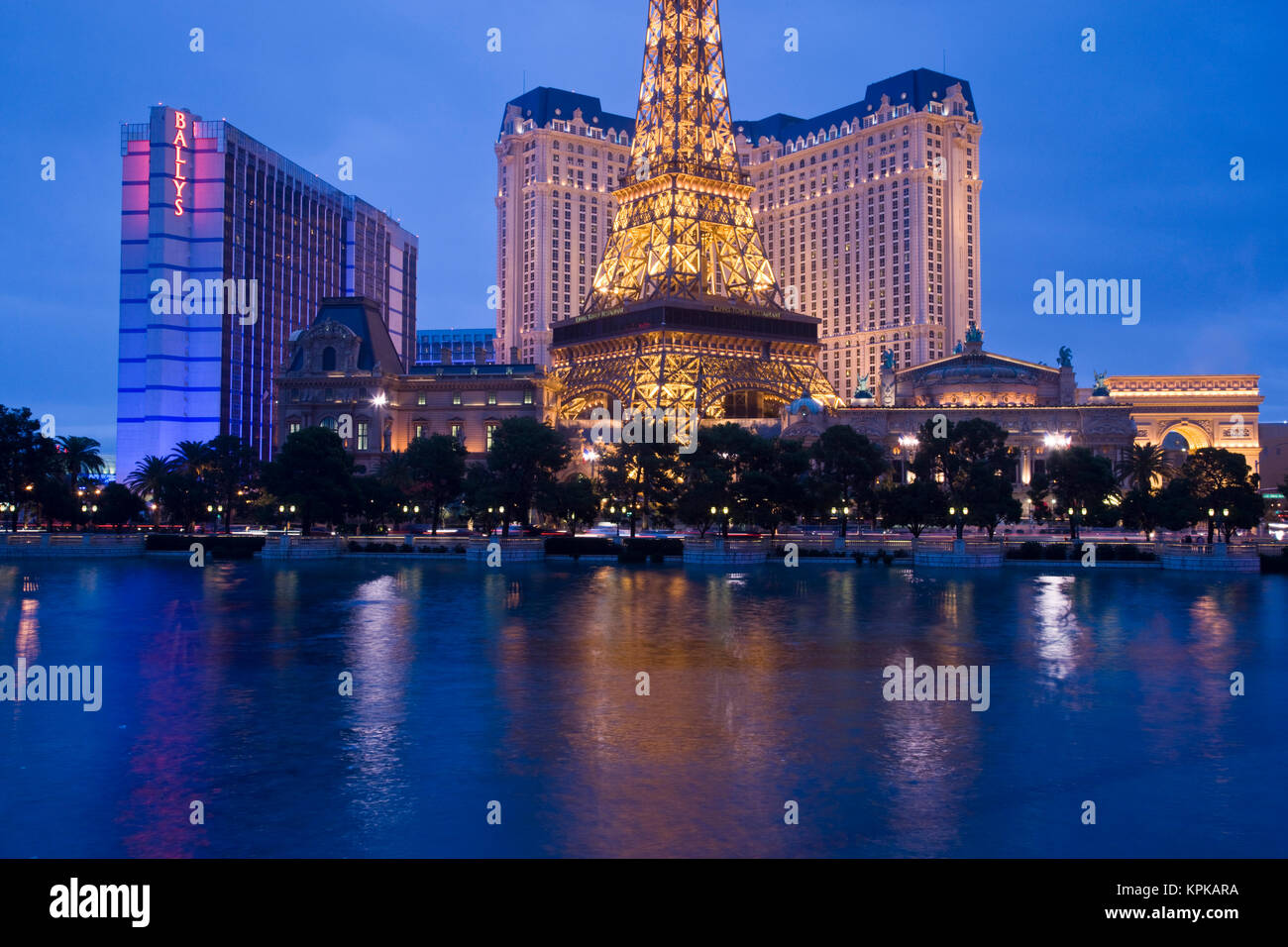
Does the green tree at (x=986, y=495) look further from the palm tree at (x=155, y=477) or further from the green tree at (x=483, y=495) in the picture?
the palm tree at (x=155, y=477)

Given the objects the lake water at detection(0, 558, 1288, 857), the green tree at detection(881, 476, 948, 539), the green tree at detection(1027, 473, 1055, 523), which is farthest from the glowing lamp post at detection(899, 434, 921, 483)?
the lake water at detection(0, 558, 1288, 857)

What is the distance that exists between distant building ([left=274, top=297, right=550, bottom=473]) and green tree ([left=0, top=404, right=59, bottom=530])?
4465cm

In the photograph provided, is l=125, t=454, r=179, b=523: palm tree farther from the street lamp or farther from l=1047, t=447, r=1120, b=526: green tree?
l=1047, t=447, r=1120, b=526: green tree

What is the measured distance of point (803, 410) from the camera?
127 m

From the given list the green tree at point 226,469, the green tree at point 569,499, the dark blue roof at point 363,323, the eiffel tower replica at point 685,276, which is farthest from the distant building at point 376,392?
the green tree at point 569,499

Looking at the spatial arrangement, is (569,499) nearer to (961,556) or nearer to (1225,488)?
(961,556)

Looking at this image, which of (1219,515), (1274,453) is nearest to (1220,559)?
(1219,515)

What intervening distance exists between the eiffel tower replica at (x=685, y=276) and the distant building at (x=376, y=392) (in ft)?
42.3

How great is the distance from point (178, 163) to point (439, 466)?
80362 mm

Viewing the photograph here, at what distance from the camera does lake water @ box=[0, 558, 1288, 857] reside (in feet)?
50.9

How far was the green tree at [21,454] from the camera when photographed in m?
88.2

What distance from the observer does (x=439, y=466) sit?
96188 mm
